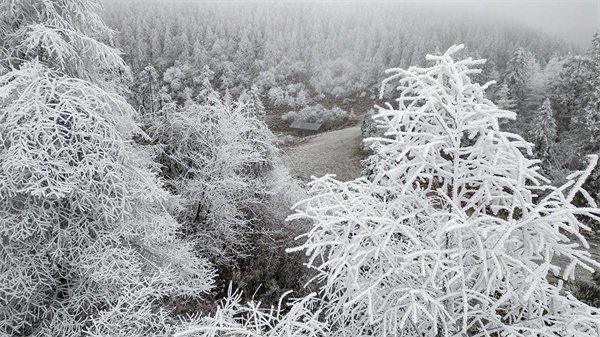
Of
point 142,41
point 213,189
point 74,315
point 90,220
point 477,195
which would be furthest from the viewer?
point 142,41

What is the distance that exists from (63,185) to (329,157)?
44.2 metres

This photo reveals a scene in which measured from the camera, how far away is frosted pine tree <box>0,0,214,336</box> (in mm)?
6039

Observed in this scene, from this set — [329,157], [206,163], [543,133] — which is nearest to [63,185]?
[206,163]

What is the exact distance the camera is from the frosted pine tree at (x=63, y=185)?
19.8 feet

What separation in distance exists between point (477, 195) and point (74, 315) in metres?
7.66

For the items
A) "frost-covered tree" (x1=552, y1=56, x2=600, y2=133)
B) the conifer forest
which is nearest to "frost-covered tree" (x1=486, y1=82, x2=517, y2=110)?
"frost-covered tree" (x1=552, y1=56, x2=600, y2=133)

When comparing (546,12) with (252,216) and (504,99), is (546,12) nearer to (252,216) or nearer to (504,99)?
(504,99)

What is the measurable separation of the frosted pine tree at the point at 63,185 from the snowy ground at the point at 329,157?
34008 mm

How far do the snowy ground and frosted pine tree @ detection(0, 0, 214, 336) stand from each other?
34.0 m

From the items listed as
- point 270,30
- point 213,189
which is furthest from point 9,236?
point 270,30

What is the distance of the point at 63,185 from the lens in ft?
20.7

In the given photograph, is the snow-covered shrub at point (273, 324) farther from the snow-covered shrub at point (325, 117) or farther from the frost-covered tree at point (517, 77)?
the snow-covered shrub at point (325, 117)

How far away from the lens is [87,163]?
6.46 meters

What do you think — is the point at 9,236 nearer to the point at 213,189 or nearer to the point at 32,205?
the point at 32,205
